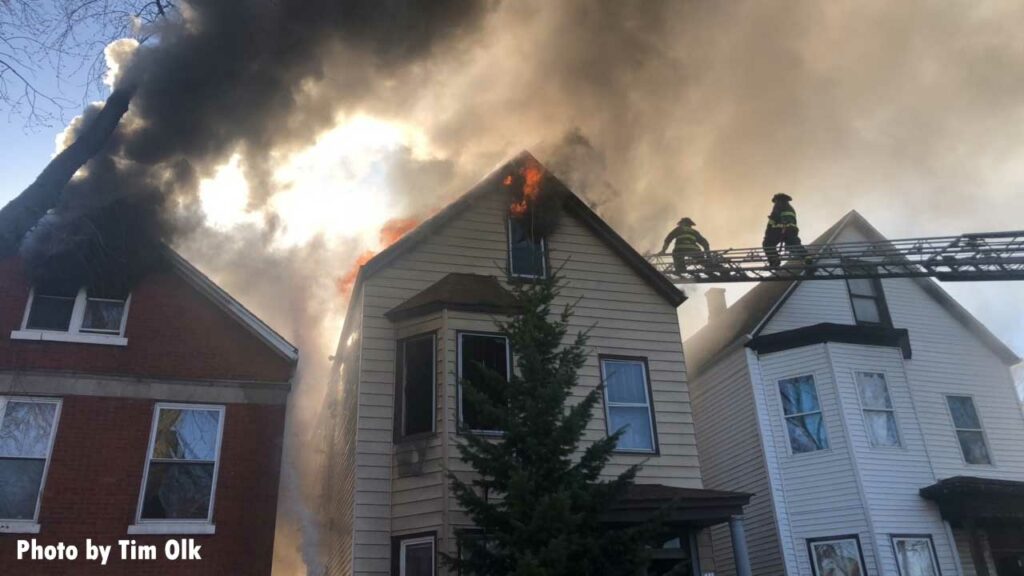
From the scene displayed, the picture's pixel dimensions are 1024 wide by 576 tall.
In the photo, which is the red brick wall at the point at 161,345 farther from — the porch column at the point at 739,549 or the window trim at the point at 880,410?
the window trim at the point at 880,410

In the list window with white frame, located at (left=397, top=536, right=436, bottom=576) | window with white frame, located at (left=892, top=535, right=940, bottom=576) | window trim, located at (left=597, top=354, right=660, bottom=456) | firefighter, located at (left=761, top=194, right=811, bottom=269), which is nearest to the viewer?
window with white frame, located at (left=397, top=536, right=436, bottom=576)

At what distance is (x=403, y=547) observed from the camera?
12328mm

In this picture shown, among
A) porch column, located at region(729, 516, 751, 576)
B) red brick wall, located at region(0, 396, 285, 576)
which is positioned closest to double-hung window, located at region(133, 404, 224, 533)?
red brick wall, located at region(0, 396, 285, 576)

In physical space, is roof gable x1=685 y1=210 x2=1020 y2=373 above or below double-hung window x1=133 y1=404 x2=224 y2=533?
above

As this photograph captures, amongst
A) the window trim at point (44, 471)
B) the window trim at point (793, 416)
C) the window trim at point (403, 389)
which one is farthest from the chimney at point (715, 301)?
the window trim at point (44, 471)

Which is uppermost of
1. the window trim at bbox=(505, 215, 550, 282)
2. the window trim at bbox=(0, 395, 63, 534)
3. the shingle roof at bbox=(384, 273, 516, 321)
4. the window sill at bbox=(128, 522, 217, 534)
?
the window trim at bbox=(505, 215, 550, 282)

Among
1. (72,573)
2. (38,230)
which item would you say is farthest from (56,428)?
(38,230)

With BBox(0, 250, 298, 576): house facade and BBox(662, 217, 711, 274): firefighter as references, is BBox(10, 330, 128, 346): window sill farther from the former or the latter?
BBox(662, 217, 711, 274): firefighter

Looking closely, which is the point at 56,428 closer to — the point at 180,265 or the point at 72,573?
the point at 72,573

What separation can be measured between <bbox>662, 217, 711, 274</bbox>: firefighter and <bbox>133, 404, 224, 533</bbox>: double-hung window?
1051 cm

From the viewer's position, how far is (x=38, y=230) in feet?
41.7

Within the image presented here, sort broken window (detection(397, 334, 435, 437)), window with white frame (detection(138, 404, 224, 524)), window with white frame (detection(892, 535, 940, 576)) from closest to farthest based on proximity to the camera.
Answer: window with white frame (detection(138, 404, 224, 524))
broken window (detection(397, 334, 435, 437))
window with white frame (detection(892, 535, 940, 576))

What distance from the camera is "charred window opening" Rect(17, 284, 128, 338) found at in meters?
12.9

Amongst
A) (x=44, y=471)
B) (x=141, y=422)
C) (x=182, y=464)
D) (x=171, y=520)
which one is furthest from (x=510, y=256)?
(x=44, y=471)
